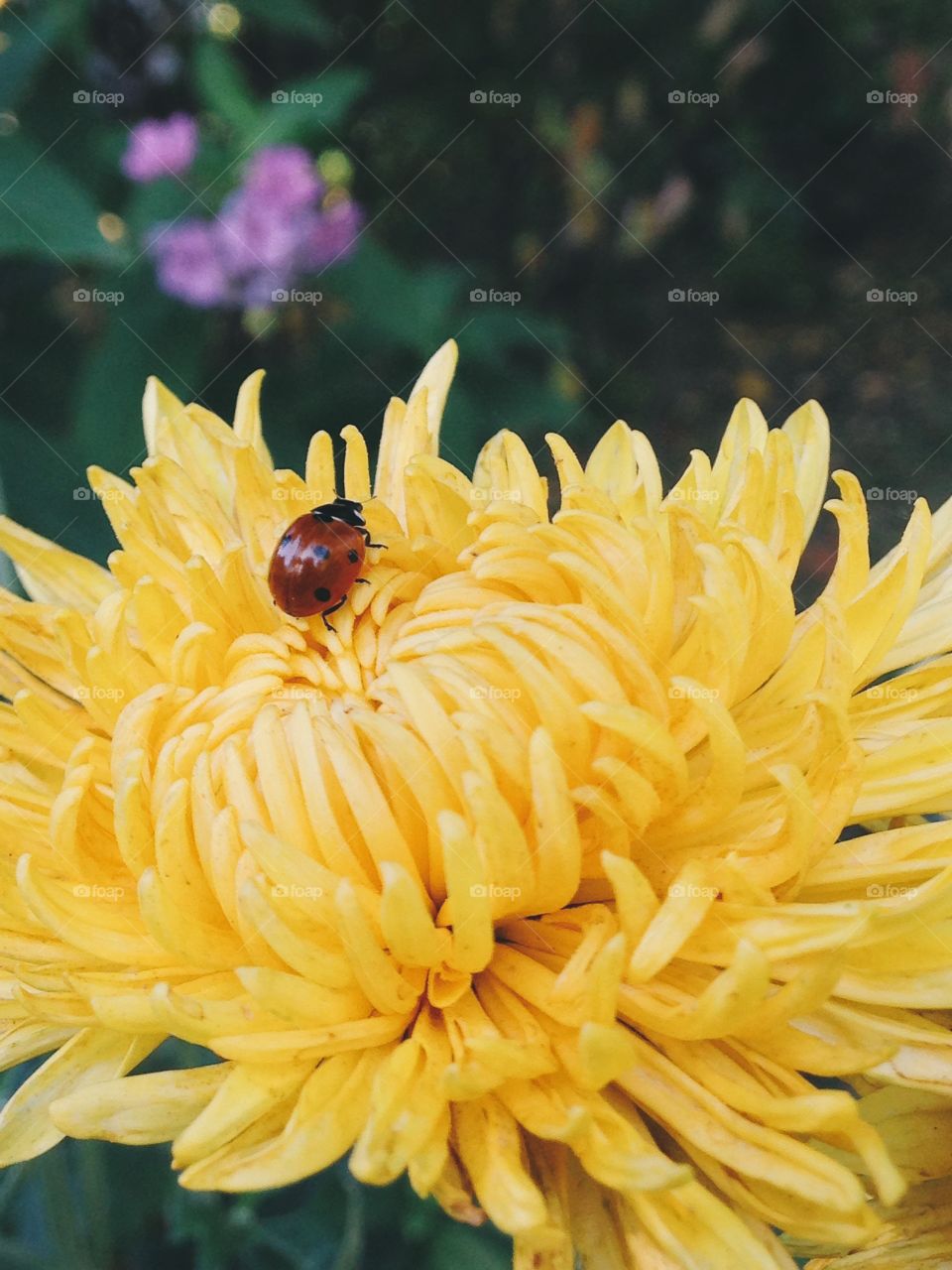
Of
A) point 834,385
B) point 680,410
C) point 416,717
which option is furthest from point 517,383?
point 416,717

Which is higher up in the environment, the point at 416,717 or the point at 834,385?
the point at 834,385

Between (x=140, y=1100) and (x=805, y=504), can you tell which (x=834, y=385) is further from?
(x=140, y=1100)

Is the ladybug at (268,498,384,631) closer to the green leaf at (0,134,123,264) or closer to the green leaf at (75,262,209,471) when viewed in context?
the green leaf at (0,134,123,264)

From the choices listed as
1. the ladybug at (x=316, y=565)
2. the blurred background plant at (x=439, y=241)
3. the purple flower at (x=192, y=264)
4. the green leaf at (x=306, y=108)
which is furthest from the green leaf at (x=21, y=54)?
the ladybug at (x=316, y=565)

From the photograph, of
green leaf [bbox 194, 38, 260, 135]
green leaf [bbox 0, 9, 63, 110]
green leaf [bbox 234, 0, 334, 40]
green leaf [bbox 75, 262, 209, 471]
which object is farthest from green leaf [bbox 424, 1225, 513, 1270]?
green leaf [bbox 234, 0, 334, 40]

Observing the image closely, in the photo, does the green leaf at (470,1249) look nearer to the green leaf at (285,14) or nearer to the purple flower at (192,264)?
the purple flower at (192,264)

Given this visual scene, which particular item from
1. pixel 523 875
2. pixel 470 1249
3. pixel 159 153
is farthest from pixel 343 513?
pixel 159 153
